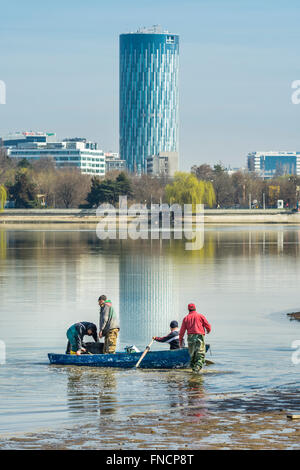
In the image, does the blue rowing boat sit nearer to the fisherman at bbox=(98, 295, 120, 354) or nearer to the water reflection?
the water reflection

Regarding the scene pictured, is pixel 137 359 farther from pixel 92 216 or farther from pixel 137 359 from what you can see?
pixel 92 216

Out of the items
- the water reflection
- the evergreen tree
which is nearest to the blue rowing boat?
the water reflection

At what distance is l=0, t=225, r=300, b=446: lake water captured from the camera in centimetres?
1848

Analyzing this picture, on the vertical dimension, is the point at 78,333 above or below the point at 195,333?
below

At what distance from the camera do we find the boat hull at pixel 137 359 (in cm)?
2244

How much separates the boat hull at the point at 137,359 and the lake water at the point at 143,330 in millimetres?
271

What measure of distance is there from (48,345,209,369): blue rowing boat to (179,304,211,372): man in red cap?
0.42 metres

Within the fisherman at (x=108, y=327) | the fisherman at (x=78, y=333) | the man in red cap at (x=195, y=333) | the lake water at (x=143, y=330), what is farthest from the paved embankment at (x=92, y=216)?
the man in red cap at (x=195, y=333)

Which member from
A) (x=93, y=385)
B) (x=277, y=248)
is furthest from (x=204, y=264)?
(x=93, y=385)

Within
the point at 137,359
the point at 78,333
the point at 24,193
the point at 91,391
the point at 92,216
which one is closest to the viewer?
the point at 91,391

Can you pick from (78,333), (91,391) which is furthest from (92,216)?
(91,391)

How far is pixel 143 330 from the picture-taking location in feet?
98.4

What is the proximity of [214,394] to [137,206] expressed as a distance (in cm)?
17684
